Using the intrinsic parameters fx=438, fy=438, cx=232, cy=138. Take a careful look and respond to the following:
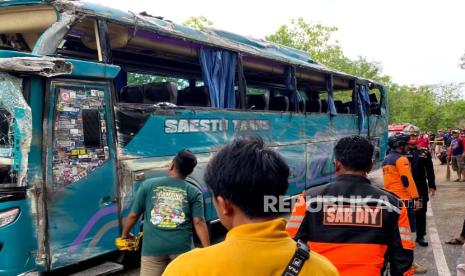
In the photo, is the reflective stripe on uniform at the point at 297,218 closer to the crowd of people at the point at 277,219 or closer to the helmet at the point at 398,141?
the crowd of people at the point at 277,219

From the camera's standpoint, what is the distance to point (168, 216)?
11.0ft

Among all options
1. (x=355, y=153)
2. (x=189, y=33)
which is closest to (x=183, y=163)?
(x=355, y=153)

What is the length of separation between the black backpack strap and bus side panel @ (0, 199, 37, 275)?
341 centimetres

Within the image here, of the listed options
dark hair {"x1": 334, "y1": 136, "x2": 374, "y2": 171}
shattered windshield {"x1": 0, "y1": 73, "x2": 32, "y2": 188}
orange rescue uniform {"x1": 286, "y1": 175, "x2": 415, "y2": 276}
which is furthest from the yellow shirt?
shattered windshield {"x1": 0, "y1": 73, "x2": 32, "y2": 188}

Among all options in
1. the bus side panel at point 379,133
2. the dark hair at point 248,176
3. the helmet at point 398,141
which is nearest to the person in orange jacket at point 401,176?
the helmet at point 398,141

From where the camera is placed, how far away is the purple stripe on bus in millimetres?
4426

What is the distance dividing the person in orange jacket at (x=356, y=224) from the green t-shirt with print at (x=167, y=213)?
1.10 m

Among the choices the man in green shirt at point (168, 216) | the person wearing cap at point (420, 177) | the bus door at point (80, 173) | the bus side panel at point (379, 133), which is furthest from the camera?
the bus side panel at point (379, 133)

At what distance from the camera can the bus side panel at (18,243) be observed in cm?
390

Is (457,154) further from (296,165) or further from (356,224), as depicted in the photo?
(356,224)

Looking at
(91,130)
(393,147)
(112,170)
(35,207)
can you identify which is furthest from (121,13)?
(393,147)

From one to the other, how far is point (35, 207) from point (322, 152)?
728 cm

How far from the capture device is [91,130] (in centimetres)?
457

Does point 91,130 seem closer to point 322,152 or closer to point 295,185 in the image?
point 295,185
